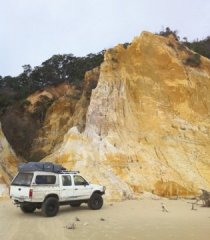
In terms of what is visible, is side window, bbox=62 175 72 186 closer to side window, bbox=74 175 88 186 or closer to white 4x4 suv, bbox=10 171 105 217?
white 4x4 suv, bbox=10 171 105 217

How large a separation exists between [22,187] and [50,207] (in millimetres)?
1288

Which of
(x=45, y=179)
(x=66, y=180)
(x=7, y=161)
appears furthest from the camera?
(x=7, y=161)

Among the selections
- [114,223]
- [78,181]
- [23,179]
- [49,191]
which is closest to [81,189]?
[78,181]

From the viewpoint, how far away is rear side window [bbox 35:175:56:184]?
17.2 meters

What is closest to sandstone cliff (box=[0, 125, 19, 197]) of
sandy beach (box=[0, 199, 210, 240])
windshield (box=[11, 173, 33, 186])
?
sandy beach (box=[0, 199, 210, 240])

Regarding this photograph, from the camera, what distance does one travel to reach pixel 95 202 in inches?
746

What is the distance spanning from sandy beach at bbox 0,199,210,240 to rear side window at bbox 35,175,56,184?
50.7 inches

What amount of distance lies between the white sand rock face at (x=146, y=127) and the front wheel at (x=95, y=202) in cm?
335

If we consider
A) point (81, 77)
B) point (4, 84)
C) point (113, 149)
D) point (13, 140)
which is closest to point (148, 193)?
point (113, 149)

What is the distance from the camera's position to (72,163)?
82.5ft

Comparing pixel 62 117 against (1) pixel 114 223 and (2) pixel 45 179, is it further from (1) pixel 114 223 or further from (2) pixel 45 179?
(1) pixel 114 223

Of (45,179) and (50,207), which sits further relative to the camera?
(45,179)

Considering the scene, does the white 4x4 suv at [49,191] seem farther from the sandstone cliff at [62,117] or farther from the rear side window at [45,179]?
the sandstone cliff at [62,117]

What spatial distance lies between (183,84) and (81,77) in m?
19.0
